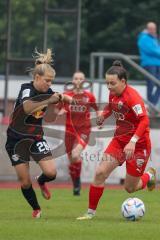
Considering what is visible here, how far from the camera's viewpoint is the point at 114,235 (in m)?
11.0

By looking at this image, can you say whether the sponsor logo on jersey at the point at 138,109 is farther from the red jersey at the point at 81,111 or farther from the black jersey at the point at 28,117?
the red jersey at the point at 81,111

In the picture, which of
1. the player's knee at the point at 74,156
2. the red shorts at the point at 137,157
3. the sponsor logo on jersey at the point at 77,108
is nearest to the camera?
the red shorts at the point at 137,157

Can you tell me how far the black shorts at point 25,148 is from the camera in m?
12.7

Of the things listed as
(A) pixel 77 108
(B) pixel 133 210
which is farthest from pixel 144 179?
(A) pixel 77 108

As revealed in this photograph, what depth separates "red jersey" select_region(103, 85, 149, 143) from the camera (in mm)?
12305

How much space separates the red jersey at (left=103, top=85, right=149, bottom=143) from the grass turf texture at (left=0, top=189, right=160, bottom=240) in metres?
1.11

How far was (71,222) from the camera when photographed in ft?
40.3

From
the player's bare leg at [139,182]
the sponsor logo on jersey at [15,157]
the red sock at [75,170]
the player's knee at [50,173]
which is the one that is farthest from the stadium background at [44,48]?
the sponsor logo on jersey at [15,157]

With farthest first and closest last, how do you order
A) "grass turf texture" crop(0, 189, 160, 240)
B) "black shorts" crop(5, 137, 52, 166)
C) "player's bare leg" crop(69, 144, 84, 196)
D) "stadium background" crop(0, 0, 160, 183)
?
"stadium background" crop(0, 0, 160, 183) → "player's bare leg" crop(69, 144, 84, 196) → "black shorts" crop(5, 137, 52, 166) → "grass turf texture" crop(0, 189, 160, 240)

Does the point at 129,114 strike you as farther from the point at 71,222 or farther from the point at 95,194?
the point at 71,222

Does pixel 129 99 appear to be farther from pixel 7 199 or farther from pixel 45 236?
pixel 7 199

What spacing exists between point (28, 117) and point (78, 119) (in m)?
5.19

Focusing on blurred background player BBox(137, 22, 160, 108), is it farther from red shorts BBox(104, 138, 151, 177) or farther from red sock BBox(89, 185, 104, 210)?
red sock BBox(89, 185, 104, 210)

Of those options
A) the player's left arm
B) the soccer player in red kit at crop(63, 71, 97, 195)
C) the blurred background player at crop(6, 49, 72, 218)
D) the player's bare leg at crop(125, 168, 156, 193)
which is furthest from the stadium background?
the player's left arm
